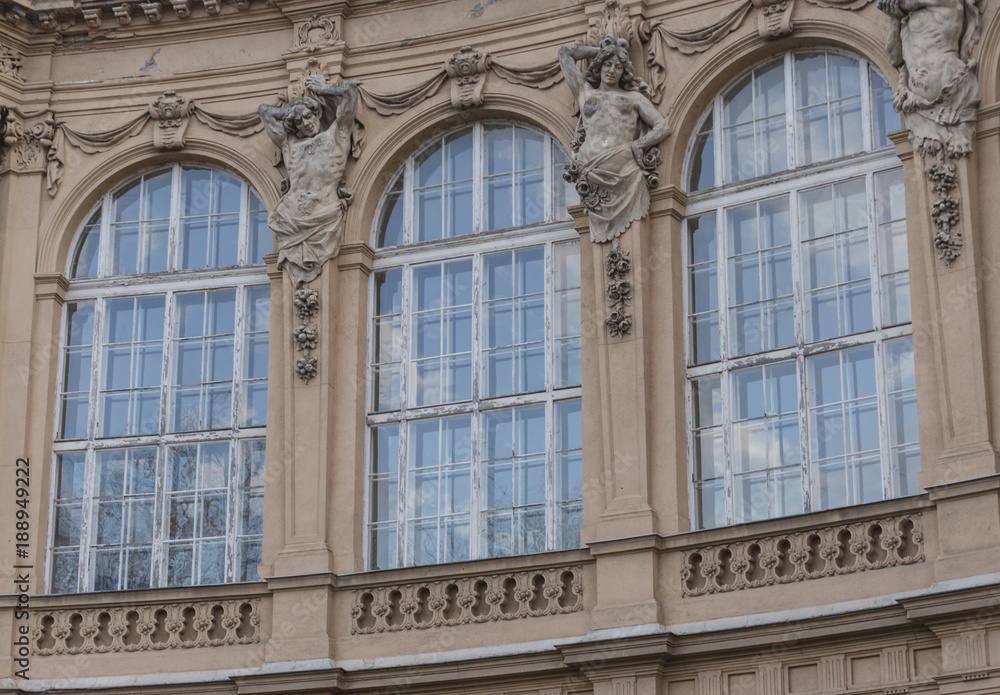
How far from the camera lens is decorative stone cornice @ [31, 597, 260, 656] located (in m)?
20.2

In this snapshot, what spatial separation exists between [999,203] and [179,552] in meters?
8.87

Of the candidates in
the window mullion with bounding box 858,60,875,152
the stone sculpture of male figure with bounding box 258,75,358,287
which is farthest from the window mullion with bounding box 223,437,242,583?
the window mullion with bounding box 858,60,875,152

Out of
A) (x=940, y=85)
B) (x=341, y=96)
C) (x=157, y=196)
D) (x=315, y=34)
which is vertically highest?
(x=315, y=34)

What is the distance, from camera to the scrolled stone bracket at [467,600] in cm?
1914

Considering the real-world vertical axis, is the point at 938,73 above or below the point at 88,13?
below

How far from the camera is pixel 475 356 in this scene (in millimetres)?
20656

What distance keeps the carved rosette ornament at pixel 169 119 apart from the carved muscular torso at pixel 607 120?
4715 millimetres

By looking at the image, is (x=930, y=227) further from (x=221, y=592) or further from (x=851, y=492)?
(x=221, y=592)

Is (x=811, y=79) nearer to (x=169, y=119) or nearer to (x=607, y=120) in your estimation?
(x=607, y=120)

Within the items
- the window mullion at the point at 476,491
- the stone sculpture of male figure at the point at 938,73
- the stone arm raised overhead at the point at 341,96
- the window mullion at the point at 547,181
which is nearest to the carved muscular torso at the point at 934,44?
the stone sculpture of male figure at the point at 938,73

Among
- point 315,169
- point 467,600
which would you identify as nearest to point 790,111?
point 315,169

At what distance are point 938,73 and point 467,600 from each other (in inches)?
257

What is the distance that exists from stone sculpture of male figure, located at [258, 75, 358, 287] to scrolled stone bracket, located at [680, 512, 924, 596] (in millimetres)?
5276

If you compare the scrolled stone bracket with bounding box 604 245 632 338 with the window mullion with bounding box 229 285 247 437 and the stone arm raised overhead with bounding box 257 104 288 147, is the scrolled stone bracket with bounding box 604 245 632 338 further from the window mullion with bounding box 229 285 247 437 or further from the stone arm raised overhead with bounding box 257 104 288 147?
the window mullion with bounding box 229 285 247 437
